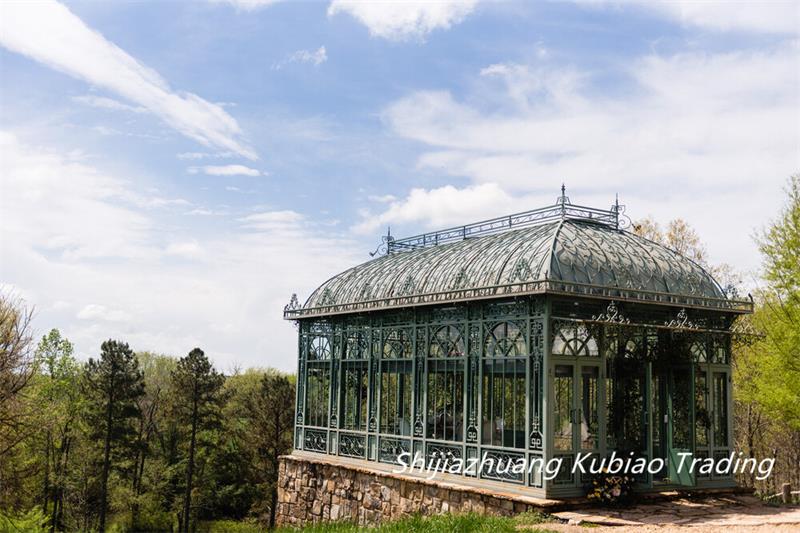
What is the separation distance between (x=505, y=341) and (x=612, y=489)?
10.4 ft

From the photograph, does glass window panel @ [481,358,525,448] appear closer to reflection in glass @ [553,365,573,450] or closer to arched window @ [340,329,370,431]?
reflection in glass @ [553,365,573,450]

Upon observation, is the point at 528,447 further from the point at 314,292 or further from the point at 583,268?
the point at 314,292

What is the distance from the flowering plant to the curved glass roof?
318cm

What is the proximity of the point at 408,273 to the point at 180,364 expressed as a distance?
19637 mm

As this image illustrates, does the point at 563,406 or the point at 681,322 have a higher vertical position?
the point at 681,322

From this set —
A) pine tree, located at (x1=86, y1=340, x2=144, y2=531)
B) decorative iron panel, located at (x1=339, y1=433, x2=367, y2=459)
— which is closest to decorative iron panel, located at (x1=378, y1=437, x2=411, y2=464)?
decorative iron panel, located at (x1=339, y1=433, x2=367, y2=459)

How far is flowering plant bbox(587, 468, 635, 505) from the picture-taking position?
12.5 metres

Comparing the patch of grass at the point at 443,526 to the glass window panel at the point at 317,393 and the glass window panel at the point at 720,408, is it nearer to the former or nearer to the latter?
the glass window panel at the point at 720,408

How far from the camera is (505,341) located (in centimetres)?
1401

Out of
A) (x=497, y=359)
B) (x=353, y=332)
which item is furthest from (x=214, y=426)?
(x=497, y=359)

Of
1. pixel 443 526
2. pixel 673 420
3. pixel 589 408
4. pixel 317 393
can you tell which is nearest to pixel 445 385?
pixel 589 408

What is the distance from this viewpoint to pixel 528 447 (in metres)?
13.0

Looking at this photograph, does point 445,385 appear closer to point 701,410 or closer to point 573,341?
point 573,341

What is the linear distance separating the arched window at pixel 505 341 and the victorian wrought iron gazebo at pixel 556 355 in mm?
29
